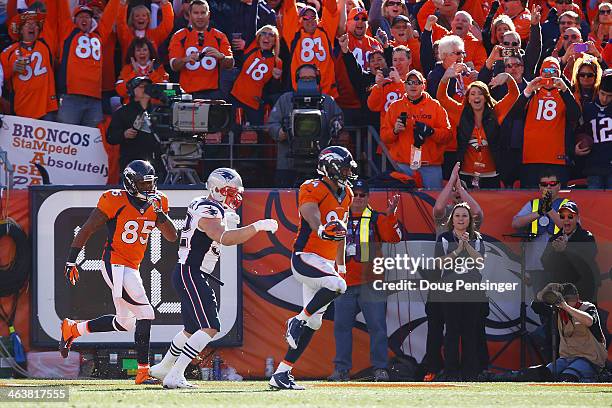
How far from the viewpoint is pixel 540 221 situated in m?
13.4

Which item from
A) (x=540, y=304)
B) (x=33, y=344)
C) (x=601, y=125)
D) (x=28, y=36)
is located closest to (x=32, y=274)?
(x=33, y=344)

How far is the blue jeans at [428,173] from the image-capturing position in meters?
13.9

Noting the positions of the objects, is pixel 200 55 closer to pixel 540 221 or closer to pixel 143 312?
pixel 143 312

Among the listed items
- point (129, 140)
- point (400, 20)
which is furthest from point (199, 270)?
point (400, 20)

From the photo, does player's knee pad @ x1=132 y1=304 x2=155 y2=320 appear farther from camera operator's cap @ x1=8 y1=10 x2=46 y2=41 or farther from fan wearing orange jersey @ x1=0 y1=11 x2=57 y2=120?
camera operator's cap @ x1=8 y1=10 x2=46 y2=41

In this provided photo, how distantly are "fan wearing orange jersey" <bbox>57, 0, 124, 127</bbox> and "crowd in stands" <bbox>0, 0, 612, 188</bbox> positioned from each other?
0.01 metres

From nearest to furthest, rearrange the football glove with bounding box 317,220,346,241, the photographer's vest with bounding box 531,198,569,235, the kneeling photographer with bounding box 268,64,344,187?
the football glove with bounding box 317,220,346,241 < the photographer's vest with bounding box 531,198,569,235 < the kneeling photographer with bounding box 268,64,344,187

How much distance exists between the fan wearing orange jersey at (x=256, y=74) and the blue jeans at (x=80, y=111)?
151cm

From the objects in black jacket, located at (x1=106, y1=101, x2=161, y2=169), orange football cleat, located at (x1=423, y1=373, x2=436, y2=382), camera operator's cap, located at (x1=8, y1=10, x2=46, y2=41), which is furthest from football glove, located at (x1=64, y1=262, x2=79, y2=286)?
camera operator's cap, located at (x1=8, y1=10, x2=46, y2=41)

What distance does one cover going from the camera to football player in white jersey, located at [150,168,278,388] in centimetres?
1084

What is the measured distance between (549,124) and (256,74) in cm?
334

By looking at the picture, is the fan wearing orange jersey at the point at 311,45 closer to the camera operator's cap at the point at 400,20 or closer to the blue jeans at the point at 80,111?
the camera operator's cap at the point at 400,20

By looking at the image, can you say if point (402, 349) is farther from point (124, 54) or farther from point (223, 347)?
point (124, 54)

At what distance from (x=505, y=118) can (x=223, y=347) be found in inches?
145
